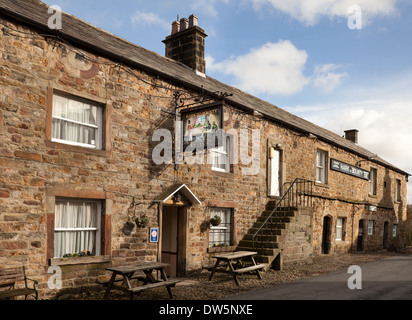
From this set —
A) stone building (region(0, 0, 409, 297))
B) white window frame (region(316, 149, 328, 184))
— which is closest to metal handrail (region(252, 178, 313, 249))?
stone building (region(0, 0, 409, 297))

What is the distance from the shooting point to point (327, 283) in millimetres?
10125

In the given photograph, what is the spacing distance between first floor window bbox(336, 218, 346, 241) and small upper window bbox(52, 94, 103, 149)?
1393cm

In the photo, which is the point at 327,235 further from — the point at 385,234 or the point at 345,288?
the point at 385,234

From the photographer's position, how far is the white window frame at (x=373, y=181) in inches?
914

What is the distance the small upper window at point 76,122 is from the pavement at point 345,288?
4.68m

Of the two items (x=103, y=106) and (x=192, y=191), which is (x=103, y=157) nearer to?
(x=103, y=106)

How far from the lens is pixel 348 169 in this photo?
20.0 m

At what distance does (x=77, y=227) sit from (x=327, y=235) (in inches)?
510

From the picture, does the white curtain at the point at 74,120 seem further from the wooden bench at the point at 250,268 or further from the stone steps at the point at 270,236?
the stone steps at the point at 270,236

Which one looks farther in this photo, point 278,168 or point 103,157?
point 278,168

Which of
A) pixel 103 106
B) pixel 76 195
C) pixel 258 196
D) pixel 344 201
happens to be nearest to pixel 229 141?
pixel 258 196

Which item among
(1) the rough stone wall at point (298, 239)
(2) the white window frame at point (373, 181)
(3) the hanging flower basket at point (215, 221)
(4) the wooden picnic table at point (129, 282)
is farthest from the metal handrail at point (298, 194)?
(2) the white window frame at point (373, 181)

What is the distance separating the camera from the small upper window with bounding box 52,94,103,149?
8.36 m

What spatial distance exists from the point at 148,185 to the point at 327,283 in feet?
17.4
